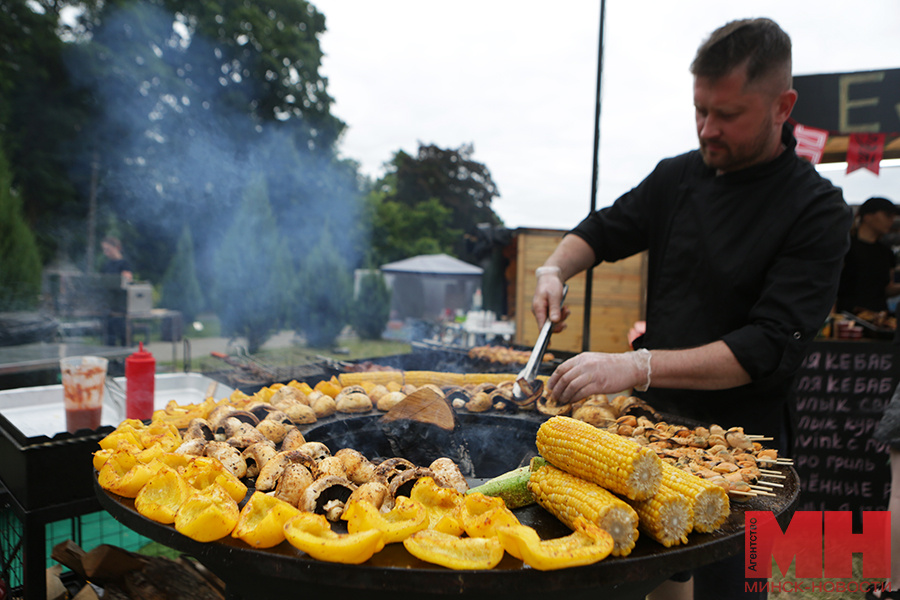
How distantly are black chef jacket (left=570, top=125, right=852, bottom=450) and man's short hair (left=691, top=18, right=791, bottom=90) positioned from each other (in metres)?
0.41

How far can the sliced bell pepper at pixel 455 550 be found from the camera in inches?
41.6

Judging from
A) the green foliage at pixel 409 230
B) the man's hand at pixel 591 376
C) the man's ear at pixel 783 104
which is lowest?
the man's hand at pixel 591 376

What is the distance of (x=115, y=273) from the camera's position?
11.9 metres

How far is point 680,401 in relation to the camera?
2.53 m

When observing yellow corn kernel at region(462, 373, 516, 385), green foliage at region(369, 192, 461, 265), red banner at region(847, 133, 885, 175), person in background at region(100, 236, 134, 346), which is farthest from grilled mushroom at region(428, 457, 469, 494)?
green foliage at region(369, 192, 461, 265)

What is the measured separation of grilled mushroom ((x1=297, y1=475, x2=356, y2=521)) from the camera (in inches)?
51.2

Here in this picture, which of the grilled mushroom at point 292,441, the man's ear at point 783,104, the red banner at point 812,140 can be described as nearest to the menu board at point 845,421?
the red banner at point 812,140

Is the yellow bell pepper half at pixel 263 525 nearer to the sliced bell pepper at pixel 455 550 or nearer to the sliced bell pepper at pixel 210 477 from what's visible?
the sliced bell pepper at pixel 210 477

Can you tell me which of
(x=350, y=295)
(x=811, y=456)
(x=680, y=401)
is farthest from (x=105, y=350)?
(x=350, y=295)

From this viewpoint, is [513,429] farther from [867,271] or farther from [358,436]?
[867,271]

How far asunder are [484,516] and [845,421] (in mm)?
5106

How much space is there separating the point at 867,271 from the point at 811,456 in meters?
3.31

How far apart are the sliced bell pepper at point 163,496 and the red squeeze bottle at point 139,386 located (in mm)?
1744

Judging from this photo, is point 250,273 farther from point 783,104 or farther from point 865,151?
point 783,104
